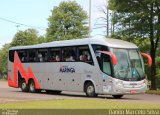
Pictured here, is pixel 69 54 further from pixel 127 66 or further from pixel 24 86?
pixel 24 86

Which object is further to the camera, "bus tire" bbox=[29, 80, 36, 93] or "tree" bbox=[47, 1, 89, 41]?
"tree" bbox=[47, 1, 89, 41]

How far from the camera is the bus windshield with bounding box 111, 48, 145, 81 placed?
28.9m

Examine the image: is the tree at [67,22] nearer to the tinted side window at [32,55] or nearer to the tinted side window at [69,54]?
the tinted side window at [32,55]

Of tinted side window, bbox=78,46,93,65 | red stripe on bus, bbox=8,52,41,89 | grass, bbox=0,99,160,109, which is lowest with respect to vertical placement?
grass, bbox=0,99,160,109

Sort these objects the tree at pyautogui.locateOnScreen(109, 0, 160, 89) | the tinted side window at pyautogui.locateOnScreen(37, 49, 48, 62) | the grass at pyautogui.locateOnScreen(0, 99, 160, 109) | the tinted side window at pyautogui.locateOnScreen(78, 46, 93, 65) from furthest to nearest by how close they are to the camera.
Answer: the tree at pyautogui.locateOnScreen(109, 0, 160, 89)
the tinted side window at pyautogui.locateOnScreen(37, 49, 48, 62)
the tinted side window at pyautogui.locateOnScreen(78, 46, 93, 65)
the grass at pyautogui.locateOnScreen(0, 99, 160, 109)

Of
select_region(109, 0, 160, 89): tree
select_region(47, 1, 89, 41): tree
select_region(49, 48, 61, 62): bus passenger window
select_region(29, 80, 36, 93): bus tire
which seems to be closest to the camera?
select_region(49, 48, 61, 62): bus passenger window

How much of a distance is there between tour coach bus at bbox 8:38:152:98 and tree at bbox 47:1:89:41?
25852 millimetres

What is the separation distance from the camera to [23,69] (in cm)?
3644

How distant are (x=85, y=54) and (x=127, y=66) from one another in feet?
8.94

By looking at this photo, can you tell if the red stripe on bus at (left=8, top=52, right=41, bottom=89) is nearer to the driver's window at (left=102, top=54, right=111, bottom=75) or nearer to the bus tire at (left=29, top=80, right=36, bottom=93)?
the bus tire at (left=29, top=80, right=36, bottom=93)

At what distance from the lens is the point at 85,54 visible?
30422 millimetres

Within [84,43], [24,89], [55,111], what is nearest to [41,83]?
[24,89]

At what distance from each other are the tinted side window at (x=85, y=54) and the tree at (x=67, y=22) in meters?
29.9

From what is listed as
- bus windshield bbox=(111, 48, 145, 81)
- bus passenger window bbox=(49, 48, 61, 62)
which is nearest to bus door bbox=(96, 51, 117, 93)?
bus windshield bbox=(111, 48, 145, 81)
